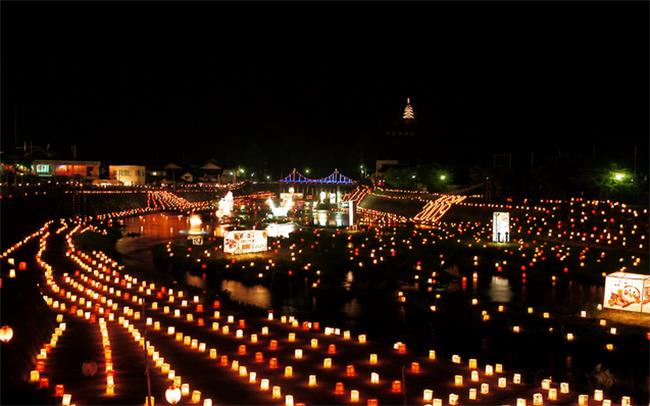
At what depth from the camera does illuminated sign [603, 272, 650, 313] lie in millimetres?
14438

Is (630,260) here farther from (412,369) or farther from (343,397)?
(343,397)

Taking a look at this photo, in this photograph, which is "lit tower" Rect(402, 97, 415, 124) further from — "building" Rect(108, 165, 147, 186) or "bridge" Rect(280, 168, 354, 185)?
"building" Rect(108, 165, 147, 186)

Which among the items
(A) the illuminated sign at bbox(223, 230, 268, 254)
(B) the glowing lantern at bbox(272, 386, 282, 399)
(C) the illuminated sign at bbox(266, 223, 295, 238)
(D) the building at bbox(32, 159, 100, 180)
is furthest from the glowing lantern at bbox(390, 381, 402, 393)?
(D) the building at bbox(32, 159, 100, 180)

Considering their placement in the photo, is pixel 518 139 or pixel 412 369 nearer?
pixel 412 369

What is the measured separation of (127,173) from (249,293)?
2221 inches

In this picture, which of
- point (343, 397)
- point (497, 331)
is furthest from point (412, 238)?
point (343, 397)

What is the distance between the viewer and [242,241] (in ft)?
81.6

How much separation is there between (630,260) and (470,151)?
40210 mm

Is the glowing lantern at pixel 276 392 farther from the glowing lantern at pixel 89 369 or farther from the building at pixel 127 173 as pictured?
the building at pixel 127 173

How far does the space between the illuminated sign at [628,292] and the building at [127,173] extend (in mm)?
62057

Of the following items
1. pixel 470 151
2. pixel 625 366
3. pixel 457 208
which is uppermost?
pixel 470 151

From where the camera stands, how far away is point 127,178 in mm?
71938

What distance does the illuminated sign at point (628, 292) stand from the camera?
14.4 meters

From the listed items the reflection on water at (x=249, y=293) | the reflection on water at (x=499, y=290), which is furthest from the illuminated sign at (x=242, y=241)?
the reflection on water at (x=499, y=290)
